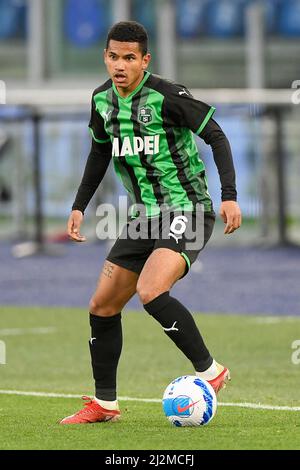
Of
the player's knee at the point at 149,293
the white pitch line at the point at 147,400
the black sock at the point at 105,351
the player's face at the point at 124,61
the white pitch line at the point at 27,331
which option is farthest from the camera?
the white pitch line at the point at 27,331

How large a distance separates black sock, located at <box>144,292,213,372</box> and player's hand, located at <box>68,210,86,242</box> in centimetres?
65

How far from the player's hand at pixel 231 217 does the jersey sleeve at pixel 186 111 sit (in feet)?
1.67

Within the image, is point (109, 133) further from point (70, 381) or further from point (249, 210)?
point (249, 210)

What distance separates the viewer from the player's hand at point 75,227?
7.56 m

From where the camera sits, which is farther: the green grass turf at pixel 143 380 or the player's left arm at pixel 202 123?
the player's left arm at pixel 202 123

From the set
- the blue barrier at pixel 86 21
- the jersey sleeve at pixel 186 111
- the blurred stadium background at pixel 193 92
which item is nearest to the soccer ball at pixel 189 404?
the jersey sleeve at pixel 186 111

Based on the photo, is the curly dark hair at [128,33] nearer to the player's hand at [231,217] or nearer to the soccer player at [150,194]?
the soccer player at [150,194]

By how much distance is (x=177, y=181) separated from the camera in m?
7.41
